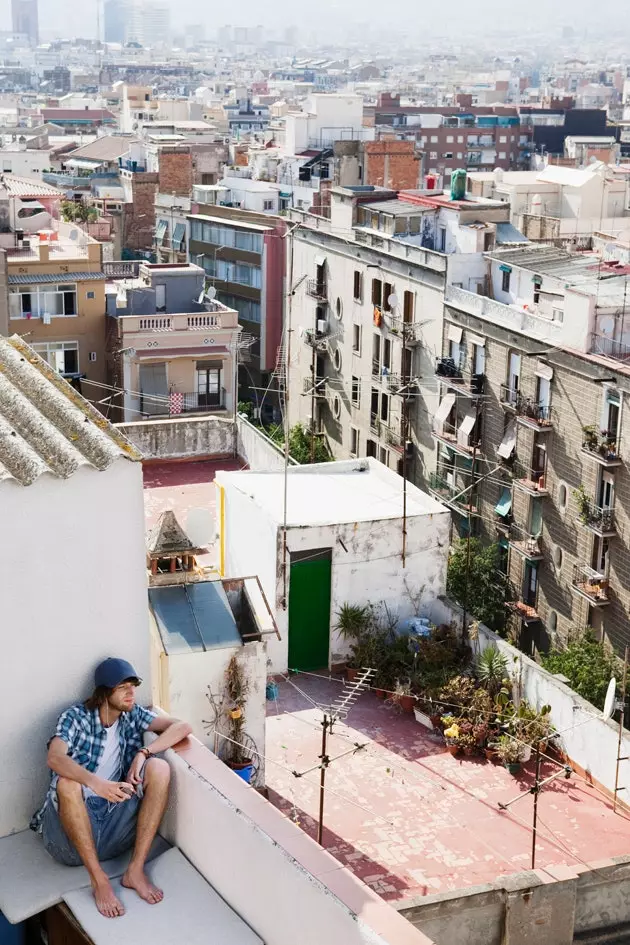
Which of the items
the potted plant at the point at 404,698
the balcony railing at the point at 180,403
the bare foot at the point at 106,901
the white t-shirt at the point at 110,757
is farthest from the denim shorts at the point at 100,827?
the balcony railing at the point at 180,403

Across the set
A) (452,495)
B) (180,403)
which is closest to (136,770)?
(452,495)

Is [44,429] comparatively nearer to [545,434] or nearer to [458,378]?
[545,434]

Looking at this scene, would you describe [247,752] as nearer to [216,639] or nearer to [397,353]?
[216,639]

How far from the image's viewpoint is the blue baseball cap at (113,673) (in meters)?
8.21

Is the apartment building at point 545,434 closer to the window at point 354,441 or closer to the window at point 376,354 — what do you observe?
the window at point 376,354

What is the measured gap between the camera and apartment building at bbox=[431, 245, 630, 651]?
2916 cm

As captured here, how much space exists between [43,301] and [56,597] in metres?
33.8

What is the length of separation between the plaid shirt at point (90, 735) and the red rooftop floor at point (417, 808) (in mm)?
9725

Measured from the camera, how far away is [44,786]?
840 centimetres

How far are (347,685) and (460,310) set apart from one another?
51.6 ft

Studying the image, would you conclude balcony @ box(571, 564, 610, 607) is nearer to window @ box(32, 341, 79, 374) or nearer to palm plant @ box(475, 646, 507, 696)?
palm plant @ box(475, 646, 507, 696)

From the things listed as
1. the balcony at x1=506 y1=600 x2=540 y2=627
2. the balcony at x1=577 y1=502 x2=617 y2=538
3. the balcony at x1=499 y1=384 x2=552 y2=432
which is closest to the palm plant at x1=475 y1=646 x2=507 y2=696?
the balcony at x1=577 y1=502 x2=617 y2=538

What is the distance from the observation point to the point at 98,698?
8266 millimetres

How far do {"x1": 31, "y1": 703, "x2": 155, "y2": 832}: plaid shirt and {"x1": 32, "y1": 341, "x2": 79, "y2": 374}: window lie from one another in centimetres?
3331
